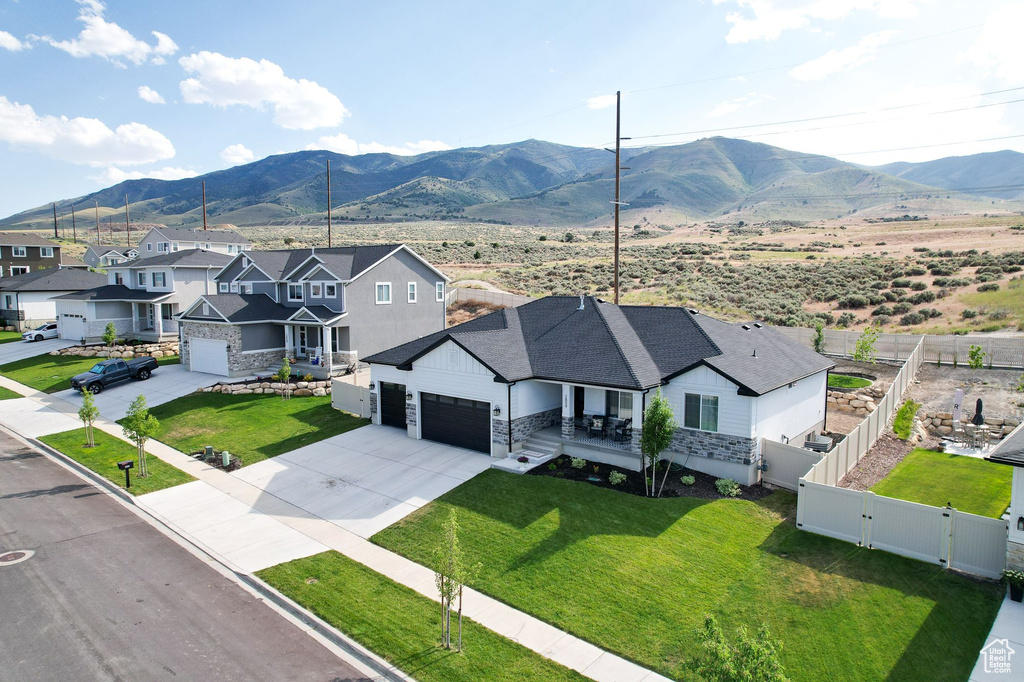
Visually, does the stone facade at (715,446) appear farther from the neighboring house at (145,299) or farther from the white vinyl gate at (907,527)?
the neighboring house at (145,299)

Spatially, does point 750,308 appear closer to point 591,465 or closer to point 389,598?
point 591,465

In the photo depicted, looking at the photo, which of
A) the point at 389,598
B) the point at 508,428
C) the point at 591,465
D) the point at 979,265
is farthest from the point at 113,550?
the point at 979,265

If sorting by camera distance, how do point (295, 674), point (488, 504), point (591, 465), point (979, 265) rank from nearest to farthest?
1. point (295, 674)
2. point (488, 504)
3. point (591, 465)
4. point (979, 265)

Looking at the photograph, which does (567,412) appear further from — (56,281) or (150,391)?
(56,281)

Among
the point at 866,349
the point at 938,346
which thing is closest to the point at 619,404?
the point at 866,349

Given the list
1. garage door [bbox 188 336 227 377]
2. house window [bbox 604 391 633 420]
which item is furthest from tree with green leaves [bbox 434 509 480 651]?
garage door [bbox 188 336 227 377]

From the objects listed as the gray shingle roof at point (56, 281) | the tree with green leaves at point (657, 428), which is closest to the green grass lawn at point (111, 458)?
the tree with green leaves at point (657, 428)

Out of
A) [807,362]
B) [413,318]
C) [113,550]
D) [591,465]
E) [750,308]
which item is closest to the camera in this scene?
[113,550]
